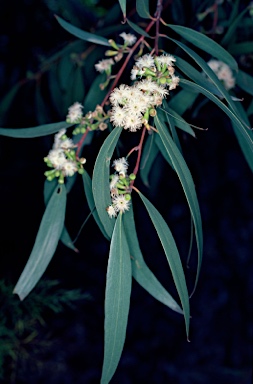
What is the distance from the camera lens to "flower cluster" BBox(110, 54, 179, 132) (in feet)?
2.41

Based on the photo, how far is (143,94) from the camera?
74 centimetres

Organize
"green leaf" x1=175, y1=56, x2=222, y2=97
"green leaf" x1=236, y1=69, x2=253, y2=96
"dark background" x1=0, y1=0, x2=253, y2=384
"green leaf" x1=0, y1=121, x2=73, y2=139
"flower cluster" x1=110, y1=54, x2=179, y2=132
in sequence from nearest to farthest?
"flower cluster" x1=110, y1=54, x2=179, y2=132, "green leaf" x1=175, y1=56, x2=222, y2=97, "green leaf" x1=0, y1=121, x2=73, y2=139, "green leaf" x1=236, y1=69, x2=253, y2=96, "dark background" x1=0, y1=0, x2=253, y2=384

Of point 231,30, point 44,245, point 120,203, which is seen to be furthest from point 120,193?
point 231,30

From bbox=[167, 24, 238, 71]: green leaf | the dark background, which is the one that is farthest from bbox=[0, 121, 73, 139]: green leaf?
the dark background

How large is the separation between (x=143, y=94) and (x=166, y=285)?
134cm

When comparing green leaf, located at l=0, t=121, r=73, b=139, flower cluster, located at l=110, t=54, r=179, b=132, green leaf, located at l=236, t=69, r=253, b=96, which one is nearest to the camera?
flower cluster, located at l=110, t=54, r=179, b=132

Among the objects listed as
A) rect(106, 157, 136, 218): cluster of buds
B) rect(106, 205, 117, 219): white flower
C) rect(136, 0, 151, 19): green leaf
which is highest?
rect(136, 0, 151, 19): green leaf

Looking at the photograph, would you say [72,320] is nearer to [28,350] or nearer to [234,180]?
[28,350]

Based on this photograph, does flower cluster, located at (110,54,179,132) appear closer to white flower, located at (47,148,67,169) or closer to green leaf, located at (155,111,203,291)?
green leaf, located at (155,111,203,291)

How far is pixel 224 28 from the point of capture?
4.25ft

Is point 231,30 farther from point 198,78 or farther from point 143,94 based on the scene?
point 143,94

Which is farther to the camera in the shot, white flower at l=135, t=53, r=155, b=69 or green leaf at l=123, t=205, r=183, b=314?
green leaf at l=123, t=205, r=183, b=314

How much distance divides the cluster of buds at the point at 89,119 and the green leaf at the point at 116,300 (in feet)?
0.62

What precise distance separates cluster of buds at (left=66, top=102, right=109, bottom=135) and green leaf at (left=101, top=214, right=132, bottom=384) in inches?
7.4
